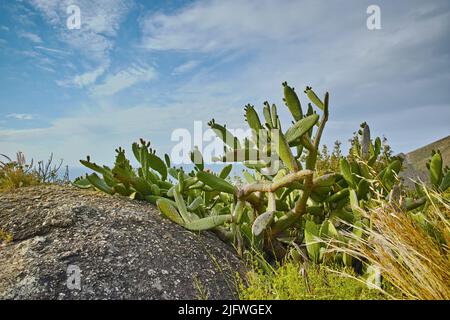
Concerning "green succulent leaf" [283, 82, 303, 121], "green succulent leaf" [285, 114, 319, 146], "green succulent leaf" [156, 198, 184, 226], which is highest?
"green succulent leaf" [283, 82, 303, 121]

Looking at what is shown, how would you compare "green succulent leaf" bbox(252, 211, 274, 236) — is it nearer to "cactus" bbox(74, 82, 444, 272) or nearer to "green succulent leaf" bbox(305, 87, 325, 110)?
"cactus" bbox(74, 82, 444, 272)

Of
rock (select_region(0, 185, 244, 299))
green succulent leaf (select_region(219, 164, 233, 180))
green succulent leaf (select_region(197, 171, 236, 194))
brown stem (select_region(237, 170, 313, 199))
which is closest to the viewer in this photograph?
rock (select_region(0, 185, 244, 299))

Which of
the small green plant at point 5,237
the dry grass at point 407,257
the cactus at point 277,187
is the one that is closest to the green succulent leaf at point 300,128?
the cactus at point 277,187

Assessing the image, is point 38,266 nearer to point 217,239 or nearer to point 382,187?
point 217,239

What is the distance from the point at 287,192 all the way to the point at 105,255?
149cm

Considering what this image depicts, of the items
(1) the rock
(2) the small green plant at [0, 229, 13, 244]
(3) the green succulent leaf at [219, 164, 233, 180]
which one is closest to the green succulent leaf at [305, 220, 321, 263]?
(1) the rock

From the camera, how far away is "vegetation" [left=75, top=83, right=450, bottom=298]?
3006mm

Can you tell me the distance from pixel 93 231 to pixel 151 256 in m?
0.43

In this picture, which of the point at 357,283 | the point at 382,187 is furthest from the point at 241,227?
the point at 382,187

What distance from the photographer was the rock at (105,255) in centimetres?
248

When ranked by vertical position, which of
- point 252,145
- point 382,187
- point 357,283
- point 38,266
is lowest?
point 357,283

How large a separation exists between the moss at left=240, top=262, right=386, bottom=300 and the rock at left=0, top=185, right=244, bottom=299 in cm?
16

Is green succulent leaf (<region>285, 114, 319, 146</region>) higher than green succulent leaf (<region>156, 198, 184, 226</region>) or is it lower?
higher

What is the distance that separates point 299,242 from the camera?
3459 millimetres
